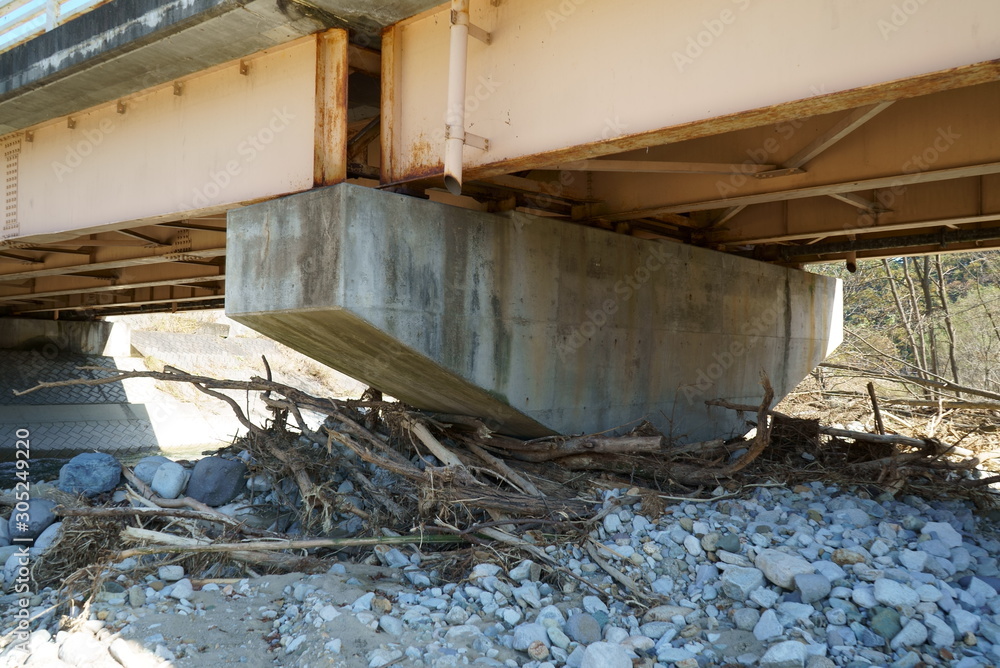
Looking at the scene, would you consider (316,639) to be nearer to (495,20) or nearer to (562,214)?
(495,20)

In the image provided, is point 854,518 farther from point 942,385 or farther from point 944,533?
point 942,385

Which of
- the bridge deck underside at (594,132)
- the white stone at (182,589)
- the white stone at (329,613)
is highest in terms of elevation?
the bridge deck underside at (594,132)

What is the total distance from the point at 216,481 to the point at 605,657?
5451 millimetres

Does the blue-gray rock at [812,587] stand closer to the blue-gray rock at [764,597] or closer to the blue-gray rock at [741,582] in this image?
the blue-gray rock at [764,597]

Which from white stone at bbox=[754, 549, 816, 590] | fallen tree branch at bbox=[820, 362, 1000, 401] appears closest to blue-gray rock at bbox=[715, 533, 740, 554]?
white stone at bbox=[754, 549, 816, 590]

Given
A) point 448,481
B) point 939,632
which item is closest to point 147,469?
point 448,481

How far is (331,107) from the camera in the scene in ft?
21.1

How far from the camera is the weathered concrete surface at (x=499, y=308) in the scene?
6.10 metres

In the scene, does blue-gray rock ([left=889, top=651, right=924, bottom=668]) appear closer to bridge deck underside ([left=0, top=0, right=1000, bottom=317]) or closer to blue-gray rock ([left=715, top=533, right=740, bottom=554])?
blue-gray rock ([left=715, top=533, right=740, bottom=554])

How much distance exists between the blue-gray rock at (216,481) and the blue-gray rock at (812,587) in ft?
19.6

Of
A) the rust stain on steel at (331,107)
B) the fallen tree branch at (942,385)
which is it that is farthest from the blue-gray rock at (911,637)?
the fallen tree branch at (942,385)

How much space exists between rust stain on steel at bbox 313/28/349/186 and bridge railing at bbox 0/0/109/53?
254 cm

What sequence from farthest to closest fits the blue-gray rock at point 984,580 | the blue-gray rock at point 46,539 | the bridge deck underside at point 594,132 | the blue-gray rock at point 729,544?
the blue-gray rock at point 46,539 < the blue-gray rock at point 729,544 < the blue-gray rock at point 984,580 < the bridge deck underside at point 594,132

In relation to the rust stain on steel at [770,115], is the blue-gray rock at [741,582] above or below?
below
